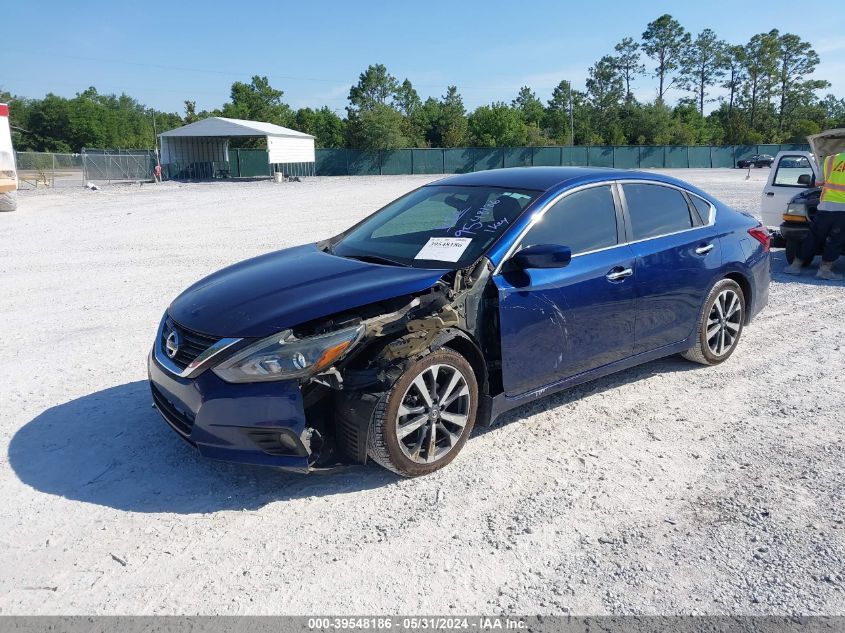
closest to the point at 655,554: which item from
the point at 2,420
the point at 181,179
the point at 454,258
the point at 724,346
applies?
the point at 454,258

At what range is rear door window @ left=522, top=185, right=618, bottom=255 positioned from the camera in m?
4.52

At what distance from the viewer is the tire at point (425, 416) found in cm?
368

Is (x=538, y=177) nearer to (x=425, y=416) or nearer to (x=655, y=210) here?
(x=655, y=210)

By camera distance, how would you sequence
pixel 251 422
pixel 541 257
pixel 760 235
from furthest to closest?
pixel 760 235
pixel 541 257
pixel 251 422

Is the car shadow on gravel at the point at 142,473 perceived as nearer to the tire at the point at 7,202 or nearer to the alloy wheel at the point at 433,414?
the alloy wheel at the point at 433,414

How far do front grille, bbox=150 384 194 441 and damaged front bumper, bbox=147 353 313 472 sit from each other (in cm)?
9

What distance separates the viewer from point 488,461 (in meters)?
4.17

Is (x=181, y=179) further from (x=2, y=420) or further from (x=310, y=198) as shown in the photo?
(x=2, y=420)

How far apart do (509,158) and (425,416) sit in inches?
2397

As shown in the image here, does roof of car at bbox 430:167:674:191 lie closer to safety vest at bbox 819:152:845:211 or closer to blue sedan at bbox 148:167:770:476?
blue sedan at bbox 148:167:770:476

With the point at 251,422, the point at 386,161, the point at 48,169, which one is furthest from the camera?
the point at 386,161

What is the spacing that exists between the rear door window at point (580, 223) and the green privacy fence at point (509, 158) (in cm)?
5426

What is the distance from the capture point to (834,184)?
8734 millimetres

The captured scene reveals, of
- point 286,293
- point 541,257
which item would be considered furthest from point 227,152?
point 541,257
